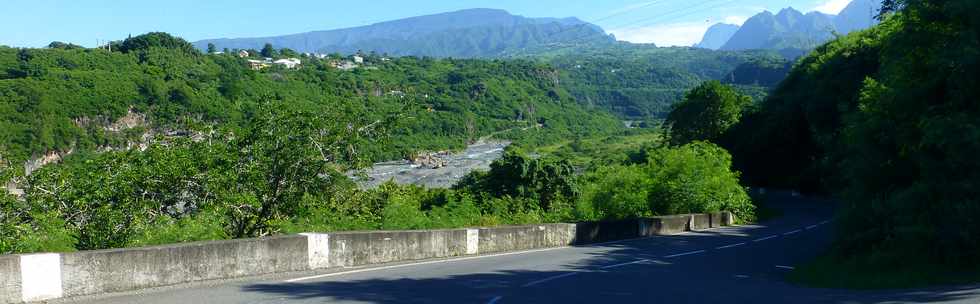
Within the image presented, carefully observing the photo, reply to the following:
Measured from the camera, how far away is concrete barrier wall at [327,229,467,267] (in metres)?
14.9

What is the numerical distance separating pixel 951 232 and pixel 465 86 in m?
158

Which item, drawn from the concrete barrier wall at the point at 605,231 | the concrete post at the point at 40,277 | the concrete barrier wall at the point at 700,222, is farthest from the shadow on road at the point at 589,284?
the concrete barrier wall at the point at 700,222

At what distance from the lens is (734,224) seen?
43.2 m

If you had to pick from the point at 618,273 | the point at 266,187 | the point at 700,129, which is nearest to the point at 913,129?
the point at 618,273

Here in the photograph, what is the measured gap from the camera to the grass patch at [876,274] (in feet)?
40.1

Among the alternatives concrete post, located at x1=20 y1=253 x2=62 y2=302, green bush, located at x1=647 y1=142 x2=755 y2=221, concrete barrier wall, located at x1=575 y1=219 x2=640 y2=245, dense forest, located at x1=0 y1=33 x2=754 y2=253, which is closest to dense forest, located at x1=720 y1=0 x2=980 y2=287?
concrete barrier wall, located at x1=575 y1=219 x2=640 y2=245

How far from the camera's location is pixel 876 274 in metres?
14.0

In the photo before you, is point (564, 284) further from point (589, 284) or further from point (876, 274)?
A: point (876, 274)

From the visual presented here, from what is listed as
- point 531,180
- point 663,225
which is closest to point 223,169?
point 663,225

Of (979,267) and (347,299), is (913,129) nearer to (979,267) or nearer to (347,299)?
(979,267)

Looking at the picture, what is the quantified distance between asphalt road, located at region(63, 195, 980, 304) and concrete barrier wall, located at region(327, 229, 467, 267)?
538mm

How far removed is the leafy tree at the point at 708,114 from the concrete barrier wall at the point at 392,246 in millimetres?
67587

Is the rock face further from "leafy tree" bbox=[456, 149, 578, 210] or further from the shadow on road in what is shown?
the shadow on road

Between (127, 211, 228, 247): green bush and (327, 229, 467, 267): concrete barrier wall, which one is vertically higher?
(127, 211, 228, 247): green bush
